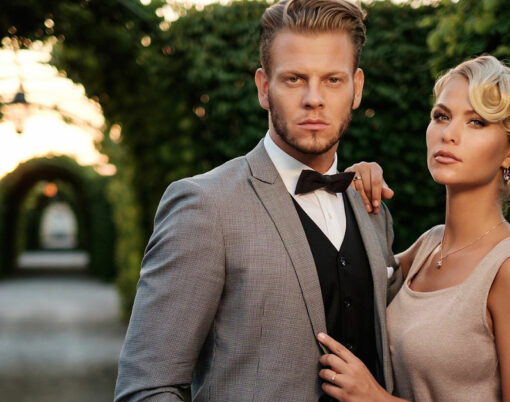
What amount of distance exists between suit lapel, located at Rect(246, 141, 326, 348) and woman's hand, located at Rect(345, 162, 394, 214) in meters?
0.52

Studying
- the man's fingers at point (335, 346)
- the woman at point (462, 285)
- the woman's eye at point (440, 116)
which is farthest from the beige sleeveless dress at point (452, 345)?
the woman's eye at point (440, 116)

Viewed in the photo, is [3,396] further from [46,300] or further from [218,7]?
[46,300]

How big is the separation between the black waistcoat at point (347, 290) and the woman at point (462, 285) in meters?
0.10

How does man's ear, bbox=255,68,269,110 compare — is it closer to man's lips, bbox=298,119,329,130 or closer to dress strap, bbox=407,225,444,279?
man's lips, bbox=298,119,329,130

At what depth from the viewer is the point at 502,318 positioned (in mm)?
1975

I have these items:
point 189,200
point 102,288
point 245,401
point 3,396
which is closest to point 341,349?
point 245,401

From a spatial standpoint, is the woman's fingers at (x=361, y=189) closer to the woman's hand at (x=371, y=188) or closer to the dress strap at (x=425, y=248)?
the woman's hand at (x=371, y=188)

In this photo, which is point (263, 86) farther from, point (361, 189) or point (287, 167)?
point (361, 189)

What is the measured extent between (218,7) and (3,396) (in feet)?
13.9

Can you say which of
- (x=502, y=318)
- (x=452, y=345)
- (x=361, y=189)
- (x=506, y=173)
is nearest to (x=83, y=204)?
(x=361, y=189)

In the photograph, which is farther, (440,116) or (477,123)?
(440,116)

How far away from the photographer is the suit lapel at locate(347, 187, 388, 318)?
82.3 inches

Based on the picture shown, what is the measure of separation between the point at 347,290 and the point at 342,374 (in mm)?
265

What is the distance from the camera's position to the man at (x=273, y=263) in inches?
70.7
